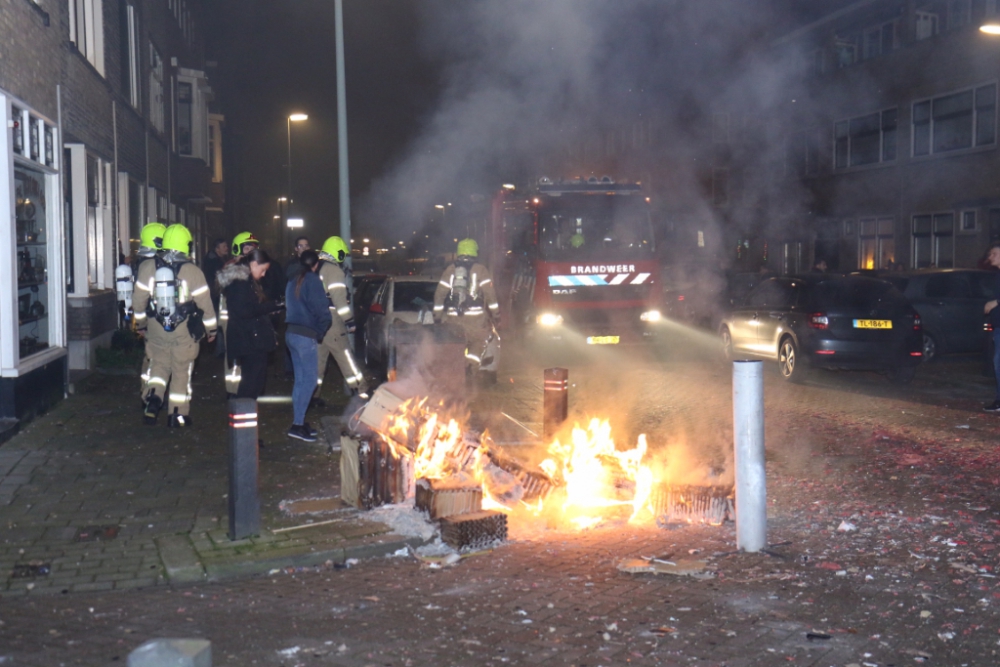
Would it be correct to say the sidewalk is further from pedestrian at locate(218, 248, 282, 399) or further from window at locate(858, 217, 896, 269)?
window at locate(858, 217, 896, 269)

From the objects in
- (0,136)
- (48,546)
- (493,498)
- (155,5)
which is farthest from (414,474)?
(155,5)

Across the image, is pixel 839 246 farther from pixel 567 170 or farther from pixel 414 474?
pixel 414 474

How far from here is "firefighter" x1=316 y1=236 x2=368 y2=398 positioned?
10.1m

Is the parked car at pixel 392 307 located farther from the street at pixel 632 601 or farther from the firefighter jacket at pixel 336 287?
the street at pixel 632 601

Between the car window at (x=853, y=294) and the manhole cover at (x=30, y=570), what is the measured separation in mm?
10106

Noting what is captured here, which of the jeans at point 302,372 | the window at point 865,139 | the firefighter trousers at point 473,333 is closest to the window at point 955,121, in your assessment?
the window at point 865,139

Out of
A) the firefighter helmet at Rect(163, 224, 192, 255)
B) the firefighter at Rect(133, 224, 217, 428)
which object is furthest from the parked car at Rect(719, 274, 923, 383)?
the firefighter helmet at Rect(163, 224, 192, 255)

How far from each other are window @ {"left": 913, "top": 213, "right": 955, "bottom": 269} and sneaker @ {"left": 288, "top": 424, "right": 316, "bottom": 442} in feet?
68.7

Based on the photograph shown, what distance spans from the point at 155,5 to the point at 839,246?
65.1ft

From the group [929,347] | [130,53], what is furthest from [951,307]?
[130,53]

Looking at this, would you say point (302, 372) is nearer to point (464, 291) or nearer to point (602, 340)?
point (464, 291)

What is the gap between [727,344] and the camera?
50.4 feet

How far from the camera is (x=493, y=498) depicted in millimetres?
6449

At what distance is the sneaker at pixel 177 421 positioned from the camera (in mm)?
9422
